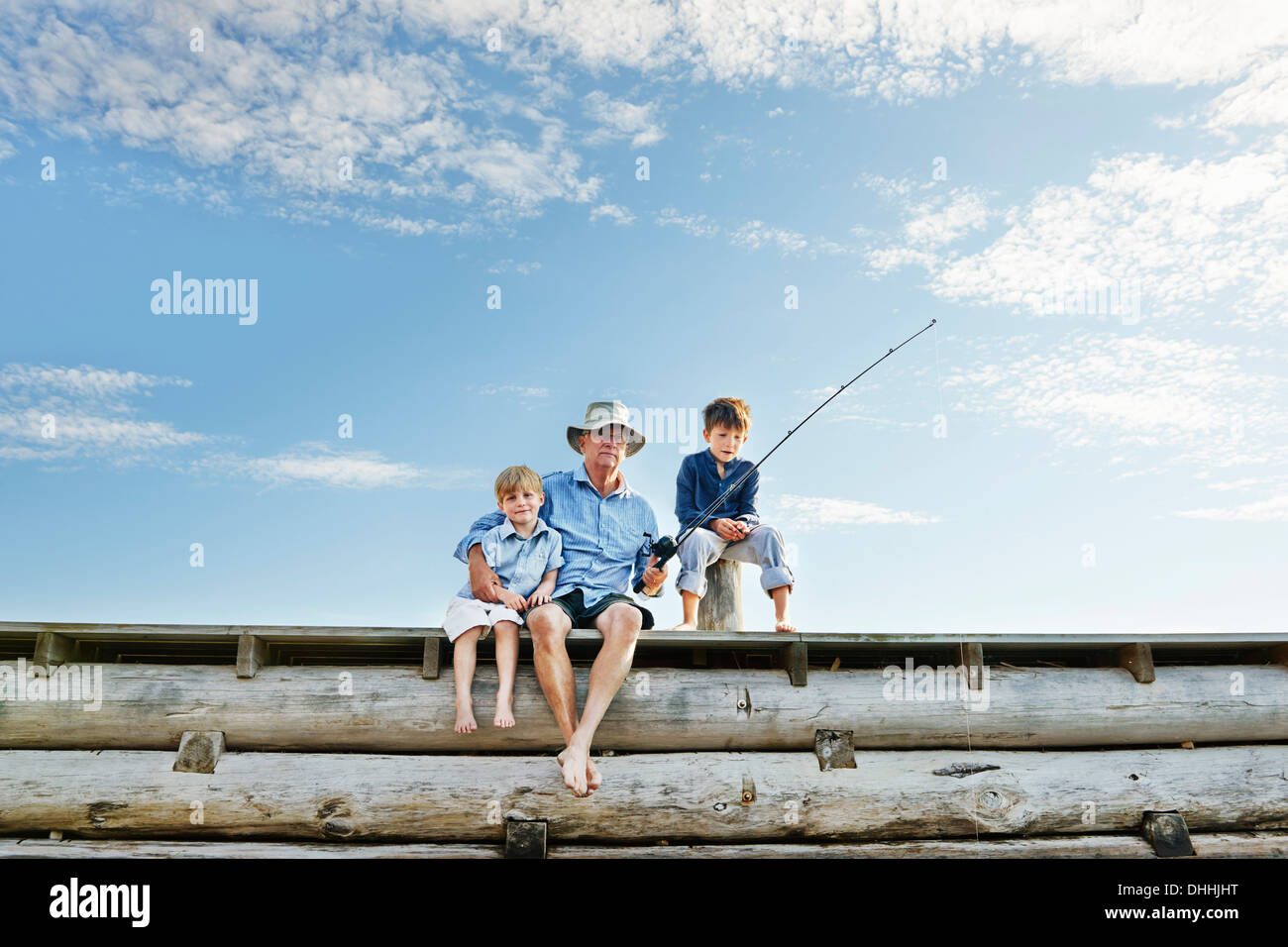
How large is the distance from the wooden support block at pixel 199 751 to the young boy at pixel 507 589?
5.19ft

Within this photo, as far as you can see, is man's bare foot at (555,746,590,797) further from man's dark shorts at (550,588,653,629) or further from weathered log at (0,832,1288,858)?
man's dark shorts at (550,588,653,629)

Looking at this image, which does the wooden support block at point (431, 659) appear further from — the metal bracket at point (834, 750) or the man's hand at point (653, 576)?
the metal bracket at point (834, 750)

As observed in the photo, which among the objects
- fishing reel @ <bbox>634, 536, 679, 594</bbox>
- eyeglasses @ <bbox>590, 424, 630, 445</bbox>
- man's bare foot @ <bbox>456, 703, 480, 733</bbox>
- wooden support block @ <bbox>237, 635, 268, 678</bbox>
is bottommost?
man's bare foot @ <bbox>456, 703, 480, 733</bbox>

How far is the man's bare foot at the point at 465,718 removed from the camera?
17.7 feet

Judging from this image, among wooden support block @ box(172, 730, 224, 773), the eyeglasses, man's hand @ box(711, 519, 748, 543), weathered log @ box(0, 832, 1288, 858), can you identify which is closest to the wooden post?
man's hand @ box(711, 519, 748, 543)

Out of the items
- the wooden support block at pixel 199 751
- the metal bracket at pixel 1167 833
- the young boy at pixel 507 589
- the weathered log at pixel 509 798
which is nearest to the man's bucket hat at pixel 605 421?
the young boy at pixel 507 589

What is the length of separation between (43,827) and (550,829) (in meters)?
3.13

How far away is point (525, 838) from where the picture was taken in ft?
17.9

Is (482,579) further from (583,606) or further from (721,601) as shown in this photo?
(721,601)

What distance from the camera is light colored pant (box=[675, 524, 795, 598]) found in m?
6.49

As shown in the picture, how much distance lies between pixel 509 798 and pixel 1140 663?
464 cm

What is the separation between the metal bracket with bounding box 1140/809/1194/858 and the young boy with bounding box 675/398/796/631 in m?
2.81
